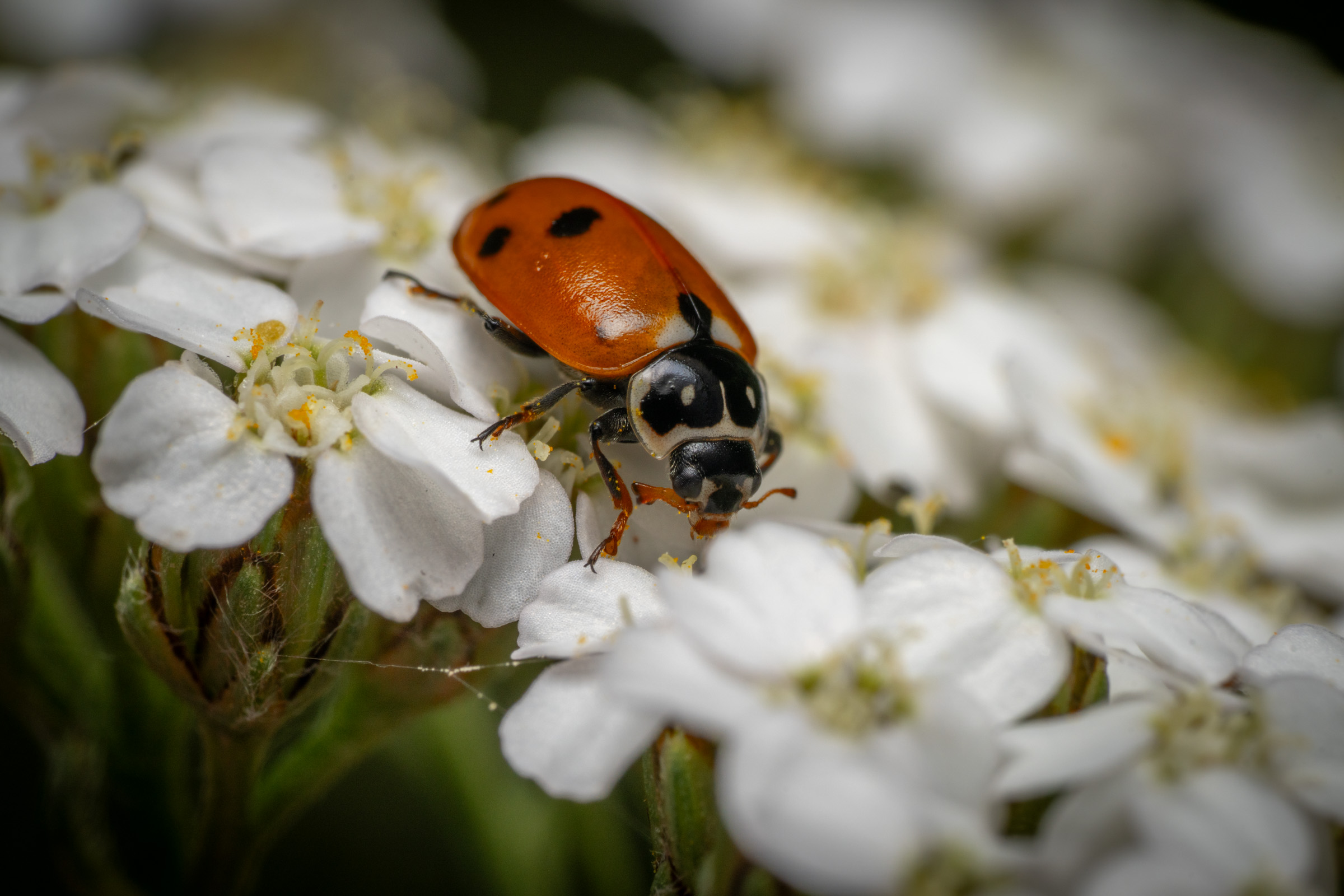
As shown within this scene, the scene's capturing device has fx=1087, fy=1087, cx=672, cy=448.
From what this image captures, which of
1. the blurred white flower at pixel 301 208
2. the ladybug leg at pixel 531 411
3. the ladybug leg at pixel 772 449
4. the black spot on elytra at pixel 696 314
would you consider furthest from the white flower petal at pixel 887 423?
the blurred white flower at pixel 301 208

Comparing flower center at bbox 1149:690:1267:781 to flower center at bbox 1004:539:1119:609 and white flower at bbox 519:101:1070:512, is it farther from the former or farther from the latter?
white flower at bbox 519:101:1070:512

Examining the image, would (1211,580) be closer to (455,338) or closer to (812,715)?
(812,715)

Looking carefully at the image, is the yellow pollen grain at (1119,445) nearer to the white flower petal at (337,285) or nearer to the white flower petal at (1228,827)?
the white flower petal at (1228,827)

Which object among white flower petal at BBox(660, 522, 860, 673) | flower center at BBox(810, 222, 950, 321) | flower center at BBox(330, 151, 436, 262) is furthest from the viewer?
flower center at BBox(810, 222, 950, 321)

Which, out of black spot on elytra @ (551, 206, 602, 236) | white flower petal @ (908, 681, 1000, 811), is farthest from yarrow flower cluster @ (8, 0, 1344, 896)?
black spot on elytra @ (551, 206, 602, 236)

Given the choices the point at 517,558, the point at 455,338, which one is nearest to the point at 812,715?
the point at 517,558

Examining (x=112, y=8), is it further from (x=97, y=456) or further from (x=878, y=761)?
(x=878, y=761)

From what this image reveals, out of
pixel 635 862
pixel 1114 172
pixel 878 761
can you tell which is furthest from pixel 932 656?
pixel 1114 172
